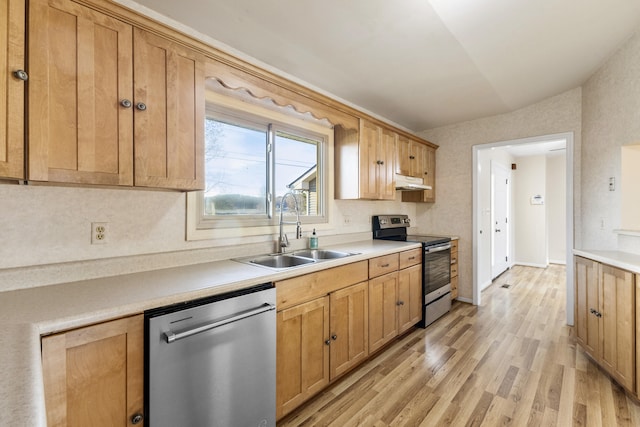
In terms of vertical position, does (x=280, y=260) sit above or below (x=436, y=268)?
above

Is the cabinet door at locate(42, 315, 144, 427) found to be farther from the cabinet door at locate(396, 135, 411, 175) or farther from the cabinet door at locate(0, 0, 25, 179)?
the cabinet door at locate(396, 135, 411, 175)

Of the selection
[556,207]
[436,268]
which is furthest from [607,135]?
[556,207]

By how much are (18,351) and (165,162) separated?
1002mm

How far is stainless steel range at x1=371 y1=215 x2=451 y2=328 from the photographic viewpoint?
3.16 metres

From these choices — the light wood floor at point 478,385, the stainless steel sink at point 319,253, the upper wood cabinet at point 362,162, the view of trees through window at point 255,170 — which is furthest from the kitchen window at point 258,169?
the light wood floor at point 478,385

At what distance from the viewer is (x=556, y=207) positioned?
20.6ft

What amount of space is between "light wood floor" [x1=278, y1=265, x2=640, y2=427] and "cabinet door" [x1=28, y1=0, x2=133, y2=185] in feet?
5.76

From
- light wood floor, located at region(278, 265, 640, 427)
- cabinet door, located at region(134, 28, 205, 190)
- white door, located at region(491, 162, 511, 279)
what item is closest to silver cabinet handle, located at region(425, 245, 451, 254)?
light wood floor, located at region(278, 265, 640, 427)

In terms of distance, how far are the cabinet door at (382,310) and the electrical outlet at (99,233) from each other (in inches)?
71.9

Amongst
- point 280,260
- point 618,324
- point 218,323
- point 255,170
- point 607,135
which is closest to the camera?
point 218,323

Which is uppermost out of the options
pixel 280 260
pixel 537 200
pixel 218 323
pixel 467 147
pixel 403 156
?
pixel 467 147

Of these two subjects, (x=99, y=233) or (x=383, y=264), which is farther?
(x=383, y=264)

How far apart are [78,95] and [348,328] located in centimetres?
207

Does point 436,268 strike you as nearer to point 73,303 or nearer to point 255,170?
point 255,170
